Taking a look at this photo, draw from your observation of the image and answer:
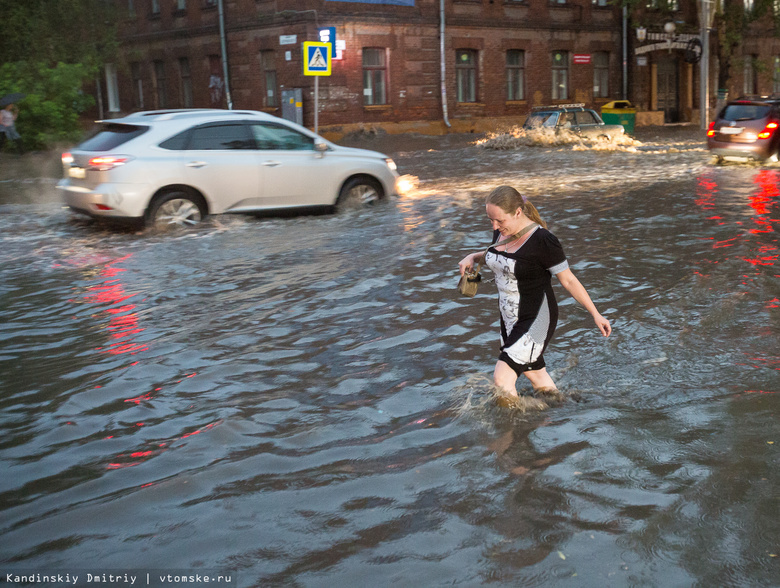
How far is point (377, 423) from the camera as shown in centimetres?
486

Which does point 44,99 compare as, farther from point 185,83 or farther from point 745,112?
point 745,112

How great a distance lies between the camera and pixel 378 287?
8289 mm

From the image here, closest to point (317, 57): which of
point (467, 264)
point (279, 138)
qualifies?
point (279, 138)

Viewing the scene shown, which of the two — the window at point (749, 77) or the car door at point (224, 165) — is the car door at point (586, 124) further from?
the window at point (749, 77)

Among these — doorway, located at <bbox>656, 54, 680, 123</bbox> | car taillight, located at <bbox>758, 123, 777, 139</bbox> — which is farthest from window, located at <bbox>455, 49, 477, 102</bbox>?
car taillight, located at <bbox>758, 123, 777, 139</bbox>

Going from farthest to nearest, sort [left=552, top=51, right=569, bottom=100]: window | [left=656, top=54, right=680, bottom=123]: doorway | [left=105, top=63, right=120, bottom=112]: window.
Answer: [left=656, top=54, right=680, bottom=123]: doorway < [left=105, top=63, right=120, bottom=112]: window < [left=552, top=51, right=569, bottom=100]: window

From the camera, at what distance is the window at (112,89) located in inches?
1513

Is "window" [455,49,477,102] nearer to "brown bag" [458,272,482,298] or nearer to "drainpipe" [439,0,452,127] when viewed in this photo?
"drainpipe" [439,0,452,127]

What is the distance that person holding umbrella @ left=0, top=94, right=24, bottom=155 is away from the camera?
73.1ft

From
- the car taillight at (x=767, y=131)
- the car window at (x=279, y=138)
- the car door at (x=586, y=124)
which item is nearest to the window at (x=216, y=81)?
the car door at (x=586, y=124)

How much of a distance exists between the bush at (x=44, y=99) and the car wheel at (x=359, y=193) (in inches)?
523

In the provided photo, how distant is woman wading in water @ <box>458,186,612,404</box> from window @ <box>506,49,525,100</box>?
32.0 meters

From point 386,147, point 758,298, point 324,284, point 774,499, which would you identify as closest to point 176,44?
point 386,147

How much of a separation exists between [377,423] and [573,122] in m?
23.1
